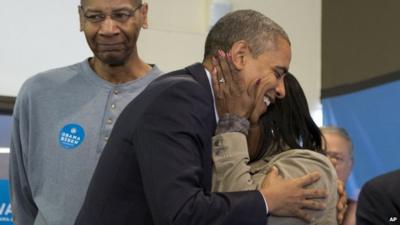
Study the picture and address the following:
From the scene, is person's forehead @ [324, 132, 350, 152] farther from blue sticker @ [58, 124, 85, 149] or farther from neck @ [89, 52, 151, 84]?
blue sticker @ [58, 124, 85, 149]

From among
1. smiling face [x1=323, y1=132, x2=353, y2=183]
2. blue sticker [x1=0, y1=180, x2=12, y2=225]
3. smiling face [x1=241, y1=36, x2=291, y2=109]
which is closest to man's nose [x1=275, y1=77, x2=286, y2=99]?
smiling face [x1=241, y1=36, x2=291, y2=109]

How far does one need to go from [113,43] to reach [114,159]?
629mm

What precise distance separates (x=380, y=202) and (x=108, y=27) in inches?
37.0

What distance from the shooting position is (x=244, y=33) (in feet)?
4.68

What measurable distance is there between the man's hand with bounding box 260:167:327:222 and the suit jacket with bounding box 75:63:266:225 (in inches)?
1.3

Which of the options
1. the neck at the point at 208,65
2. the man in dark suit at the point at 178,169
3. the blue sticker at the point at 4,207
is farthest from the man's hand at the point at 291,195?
the blue sticker at the point at 4,207

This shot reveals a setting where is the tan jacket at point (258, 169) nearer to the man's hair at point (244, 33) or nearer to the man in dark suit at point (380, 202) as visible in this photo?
the man's hair at point (244, 33)

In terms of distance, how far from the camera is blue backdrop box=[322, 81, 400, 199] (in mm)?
4227

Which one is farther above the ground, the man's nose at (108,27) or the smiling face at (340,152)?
the man's nose at (108,27)

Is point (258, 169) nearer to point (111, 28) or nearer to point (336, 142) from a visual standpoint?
point (111, 28)

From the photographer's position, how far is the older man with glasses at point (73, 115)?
Answer: 1.76 m

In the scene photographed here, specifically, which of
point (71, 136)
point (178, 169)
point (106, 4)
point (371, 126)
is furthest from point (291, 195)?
point (371, 126)

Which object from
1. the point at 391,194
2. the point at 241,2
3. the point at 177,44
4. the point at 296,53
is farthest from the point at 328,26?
the point at 391,194

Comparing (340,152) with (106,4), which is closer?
(106,4)
